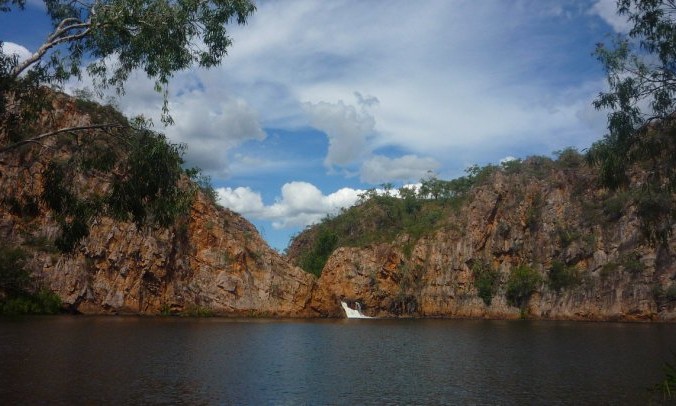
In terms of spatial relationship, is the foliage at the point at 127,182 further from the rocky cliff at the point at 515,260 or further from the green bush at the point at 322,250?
the green bush at the point at 322,250

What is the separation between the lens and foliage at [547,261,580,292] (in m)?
105

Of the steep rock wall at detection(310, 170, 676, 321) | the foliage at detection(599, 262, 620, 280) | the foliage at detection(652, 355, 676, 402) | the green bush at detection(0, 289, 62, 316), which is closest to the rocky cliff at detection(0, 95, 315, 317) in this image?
the green bush at detection(0, 289, 62, 316)

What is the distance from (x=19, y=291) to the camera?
72.7 meters

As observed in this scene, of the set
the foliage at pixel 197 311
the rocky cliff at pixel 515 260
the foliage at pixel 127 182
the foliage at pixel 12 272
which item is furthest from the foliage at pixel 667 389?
the rocky cliff at pixel 515 260

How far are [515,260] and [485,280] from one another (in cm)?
880

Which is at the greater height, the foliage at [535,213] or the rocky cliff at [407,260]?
the foliage at [535,213]

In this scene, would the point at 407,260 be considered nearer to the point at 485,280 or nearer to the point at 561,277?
the point at 485,280

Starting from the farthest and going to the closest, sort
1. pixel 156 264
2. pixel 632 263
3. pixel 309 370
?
pixel 632 263, pixel 156 264, pixel 309 370

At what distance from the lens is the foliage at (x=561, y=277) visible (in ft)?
345

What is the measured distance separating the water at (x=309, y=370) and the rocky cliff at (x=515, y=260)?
5445cm

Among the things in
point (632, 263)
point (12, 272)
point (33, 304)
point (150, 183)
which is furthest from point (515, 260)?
point (150, 183)

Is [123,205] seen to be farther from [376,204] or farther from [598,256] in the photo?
[376,204]

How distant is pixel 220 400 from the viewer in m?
23.4

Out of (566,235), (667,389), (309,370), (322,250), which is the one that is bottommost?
(309,370)
